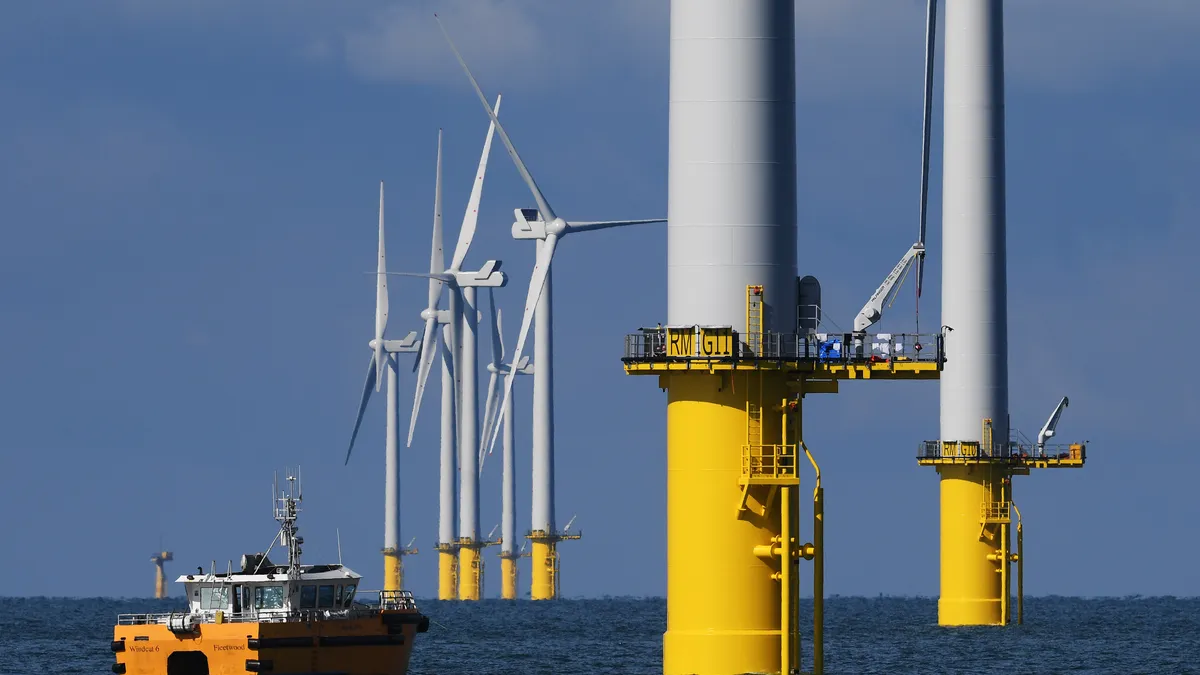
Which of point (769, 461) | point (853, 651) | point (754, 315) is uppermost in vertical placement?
point (754, 315)

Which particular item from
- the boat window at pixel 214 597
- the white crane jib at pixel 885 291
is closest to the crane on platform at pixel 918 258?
the white crane jib at pixel 885 291

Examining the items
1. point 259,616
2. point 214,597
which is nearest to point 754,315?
point 259,616

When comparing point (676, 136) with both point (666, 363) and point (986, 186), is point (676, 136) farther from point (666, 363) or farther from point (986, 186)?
point (986, 186)

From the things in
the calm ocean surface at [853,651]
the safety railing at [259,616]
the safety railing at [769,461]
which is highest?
the safety railing at [769,461]

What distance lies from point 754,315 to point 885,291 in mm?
10478

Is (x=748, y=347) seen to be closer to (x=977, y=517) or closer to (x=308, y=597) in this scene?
(x=308, y=597)

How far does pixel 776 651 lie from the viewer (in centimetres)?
7325

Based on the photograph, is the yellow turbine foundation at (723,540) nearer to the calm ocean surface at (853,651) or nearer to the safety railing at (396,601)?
the safety railing at (396,601)

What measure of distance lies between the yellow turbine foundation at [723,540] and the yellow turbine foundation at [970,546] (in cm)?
8011

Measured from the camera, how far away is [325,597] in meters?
92.2

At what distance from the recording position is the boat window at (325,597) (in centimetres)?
9194

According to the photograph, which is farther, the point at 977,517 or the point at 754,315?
the point at 977,517

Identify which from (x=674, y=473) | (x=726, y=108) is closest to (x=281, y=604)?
(x=674, y=473)

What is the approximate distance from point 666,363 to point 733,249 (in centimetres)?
438
